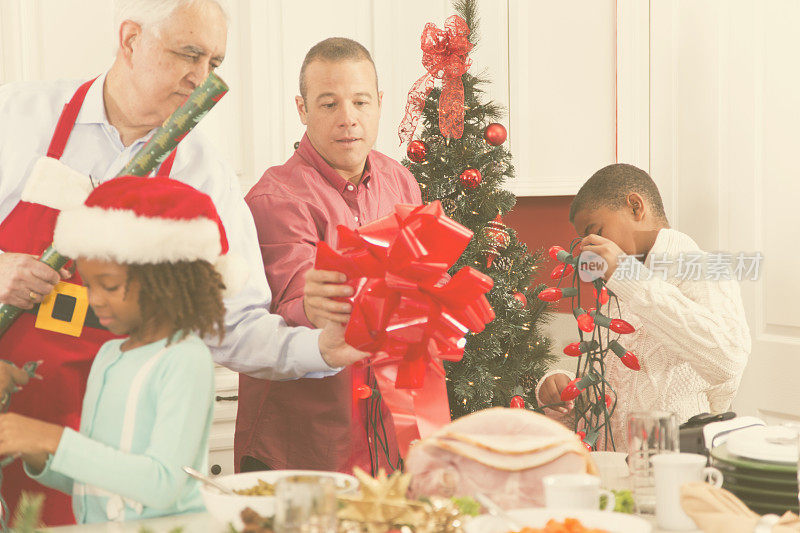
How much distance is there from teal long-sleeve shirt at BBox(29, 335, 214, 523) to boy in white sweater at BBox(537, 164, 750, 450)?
110 cm

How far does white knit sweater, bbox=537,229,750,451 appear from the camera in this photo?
6.60ft

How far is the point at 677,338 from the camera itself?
202 cm

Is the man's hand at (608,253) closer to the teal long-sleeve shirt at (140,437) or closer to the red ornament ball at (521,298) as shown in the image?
the red ornament ball at (521,298)

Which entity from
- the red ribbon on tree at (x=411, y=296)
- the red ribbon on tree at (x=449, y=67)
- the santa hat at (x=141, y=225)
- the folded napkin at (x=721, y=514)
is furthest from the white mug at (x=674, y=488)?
the red ribbon on tree at (x=449, y=67)

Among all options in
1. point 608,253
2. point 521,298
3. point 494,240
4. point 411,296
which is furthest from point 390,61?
point 411,296

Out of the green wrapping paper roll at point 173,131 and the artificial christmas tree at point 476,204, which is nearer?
the green wrapping paper roll at point 173,131

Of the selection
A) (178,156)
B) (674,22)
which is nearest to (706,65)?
(674,22)

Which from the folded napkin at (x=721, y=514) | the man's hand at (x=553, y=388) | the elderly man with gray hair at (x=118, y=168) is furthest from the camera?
the man's hand at (x=553, y=388)

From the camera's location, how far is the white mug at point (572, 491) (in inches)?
40.3

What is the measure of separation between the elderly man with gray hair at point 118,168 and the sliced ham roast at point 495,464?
40 centimetres

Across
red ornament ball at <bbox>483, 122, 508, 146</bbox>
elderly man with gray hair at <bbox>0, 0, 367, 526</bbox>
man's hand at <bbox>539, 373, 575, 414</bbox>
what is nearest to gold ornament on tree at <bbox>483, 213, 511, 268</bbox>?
red ornament ball at <bbox>483, 122, 508, 146</bbox>

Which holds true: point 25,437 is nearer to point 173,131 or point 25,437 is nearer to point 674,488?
point 173,131

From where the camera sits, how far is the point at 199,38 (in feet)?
4.89

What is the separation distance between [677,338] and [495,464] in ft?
3.54
